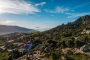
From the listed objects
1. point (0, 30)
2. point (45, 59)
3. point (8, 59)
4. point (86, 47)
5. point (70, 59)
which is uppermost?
point (0, 30)

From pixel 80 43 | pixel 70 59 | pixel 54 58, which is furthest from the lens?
pixel 80 43

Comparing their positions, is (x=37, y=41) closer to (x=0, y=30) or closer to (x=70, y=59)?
(x=70, y=59)

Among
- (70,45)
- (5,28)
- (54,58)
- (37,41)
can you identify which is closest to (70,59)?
(54,58)

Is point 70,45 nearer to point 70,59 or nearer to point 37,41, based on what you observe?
point 70,59

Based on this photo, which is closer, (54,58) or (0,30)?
(0,30)

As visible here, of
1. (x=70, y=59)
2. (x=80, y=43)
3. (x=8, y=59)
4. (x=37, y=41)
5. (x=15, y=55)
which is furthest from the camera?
(x=37, y=41)

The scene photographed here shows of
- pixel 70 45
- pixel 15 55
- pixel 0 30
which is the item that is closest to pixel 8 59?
pixel 15 55

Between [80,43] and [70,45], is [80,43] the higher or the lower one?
the higher one

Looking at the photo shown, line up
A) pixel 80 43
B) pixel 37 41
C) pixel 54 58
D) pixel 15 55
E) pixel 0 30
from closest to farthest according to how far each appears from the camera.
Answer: pixel 0 30 < pixel 54 58 < pixel 80 43 < pixel 15 55 < pixel 37 41

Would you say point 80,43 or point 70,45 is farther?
point 70,45
